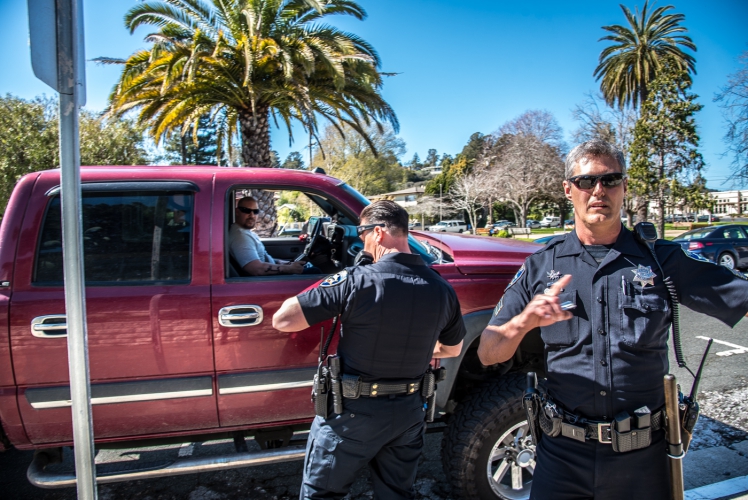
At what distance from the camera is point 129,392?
7.74ft

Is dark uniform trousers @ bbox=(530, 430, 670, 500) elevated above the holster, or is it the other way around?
the holster

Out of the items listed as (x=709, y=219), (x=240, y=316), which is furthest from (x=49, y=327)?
(x=709, y=219)

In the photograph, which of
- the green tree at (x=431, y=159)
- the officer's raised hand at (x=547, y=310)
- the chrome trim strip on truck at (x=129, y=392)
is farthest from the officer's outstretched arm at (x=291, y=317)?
the green tree at (x=431, y=159)

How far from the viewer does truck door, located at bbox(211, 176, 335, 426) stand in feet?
7.99

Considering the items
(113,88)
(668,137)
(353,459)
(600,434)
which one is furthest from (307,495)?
(668,137)

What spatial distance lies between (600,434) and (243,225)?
272 cm

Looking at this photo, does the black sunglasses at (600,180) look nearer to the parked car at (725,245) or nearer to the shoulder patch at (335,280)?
the shoulder patch at (335,280)

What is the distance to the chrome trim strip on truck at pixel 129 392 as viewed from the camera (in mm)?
2293

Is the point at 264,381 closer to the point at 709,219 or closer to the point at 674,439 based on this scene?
the point at 674,439

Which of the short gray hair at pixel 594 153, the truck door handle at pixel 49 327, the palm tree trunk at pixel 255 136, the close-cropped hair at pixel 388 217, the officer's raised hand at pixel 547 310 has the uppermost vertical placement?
the palm tree trunk at pixel 255 136

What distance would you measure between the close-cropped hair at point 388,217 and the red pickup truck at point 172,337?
0.62m

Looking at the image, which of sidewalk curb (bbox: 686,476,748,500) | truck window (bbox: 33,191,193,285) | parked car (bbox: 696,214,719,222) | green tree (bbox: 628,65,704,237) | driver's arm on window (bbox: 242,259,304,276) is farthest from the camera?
parked car (bbox: 696,214,719,222)

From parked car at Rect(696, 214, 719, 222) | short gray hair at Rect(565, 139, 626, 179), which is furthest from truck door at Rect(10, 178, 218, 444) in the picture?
parked car at Rect(696, 214, 719, 222)

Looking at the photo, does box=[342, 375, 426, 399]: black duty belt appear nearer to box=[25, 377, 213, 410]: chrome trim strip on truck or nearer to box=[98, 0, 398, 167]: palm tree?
box=[25, 377, 213, 410]: chrome trim strip on truck
